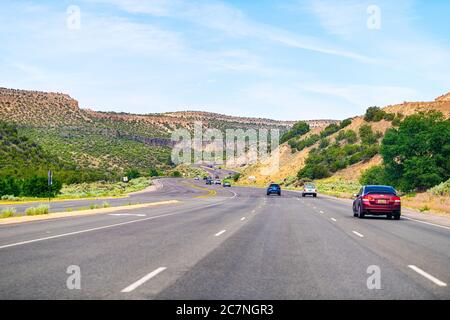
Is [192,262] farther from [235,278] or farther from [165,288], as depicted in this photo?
[165,288]

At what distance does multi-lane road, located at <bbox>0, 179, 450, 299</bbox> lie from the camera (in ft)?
27.9

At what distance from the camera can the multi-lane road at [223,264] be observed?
8500 mm

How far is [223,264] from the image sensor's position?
11367 mm

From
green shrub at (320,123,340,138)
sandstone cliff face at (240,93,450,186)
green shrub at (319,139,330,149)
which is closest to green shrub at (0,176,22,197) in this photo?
sandstone cliff face at (240,93,450,186)

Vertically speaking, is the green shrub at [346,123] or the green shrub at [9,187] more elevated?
the green shrub at [346,123]

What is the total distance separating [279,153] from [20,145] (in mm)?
71557

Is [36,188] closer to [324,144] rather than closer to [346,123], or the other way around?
[324,144]

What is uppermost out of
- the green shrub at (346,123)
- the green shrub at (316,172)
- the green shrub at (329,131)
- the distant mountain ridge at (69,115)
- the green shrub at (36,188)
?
the distant mountain ridge at (69,115)

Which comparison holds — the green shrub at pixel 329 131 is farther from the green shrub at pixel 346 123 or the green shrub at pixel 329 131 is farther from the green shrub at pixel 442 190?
→ the green shrub at pixel 442 190

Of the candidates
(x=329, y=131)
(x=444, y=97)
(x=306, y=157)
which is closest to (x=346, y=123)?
(x=329, y=131)

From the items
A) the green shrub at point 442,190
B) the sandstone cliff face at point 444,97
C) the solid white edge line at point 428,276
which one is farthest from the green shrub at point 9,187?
the sandstone cliff face at point 444,97

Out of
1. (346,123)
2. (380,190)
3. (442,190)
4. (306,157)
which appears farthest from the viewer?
(346,123)
